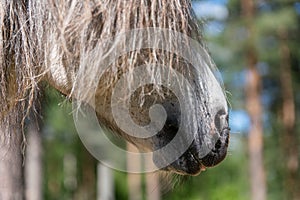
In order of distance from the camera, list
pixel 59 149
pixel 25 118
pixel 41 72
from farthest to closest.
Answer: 1. pixel 59 149
2. pixel 25 118
3. pixel 41 72

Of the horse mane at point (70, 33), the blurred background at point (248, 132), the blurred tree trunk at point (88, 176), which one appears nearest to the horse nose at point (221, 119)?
the horse mane at point (70, 33)

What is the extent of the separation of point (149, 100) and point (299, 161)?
1295 centimetres

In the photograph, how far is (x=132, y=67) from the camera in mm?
1258

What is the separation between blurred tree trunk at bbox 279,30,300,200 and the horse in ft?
36.4

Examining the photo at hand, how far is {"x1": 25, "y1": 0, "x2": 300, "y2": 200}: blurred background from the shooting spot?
32.1 feet

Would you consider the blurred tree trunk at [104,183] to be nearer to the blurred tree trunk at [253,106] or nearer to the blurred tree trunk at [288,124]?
the blurred tree trunk at [288,124]

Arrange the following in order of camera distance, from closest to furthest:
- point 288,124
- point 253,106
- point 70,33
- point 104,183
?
point 70,33 < point 253,106 < point 288,124 < point 104,183

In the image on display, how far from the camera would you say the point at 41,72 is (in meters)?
1.38

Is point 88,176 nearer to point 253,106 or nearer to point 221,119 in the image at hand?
point 253,106

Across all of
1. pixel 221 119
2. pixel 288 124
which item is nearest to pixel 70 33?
pixel 221 119

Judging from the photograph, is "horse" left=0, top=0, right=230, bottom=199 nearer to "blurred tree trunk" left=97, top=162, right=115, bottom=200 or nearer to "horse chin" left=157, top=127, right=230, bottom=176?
"horse chin" left=157, top=127, right=230, bottom=176

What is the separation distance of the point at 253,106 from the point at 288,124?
11.3 feet

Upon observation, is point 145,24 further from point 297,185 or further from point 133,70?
point 297,185

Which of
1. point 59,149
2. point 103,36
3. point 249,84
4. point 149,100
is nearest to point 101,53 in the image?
point 103,36
